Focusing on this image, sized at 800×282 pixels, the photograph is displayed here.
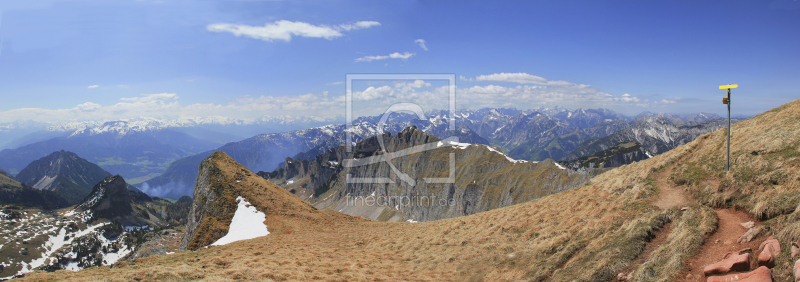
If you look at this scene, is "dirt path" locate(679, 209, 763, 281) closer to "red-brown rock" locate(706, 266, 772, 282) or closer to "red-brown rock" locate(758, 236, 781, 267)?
"red-brown rock" locate(758, 236, 781, 267)

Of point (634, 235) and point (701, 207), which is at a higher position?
point (701, 207)

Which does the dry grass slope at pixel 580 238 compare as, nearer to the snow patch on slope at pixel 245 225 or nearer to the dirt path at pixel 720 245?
the dirt path at pixel 720 245

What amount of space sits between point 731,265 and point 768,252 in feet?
3.78

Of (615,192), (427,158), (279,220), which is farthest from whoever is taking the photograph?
(427,158)

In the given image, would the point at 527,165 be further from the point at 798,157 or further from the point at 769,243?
the point at 769,243

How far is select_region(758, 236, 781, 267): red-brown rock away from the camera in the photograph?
9.36m

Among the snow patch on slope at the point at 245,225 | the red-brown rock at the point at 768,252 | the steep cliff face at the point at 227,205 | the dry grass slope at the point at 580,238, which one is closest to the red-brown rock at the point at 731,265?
the red-brown rock at the point at 768,252

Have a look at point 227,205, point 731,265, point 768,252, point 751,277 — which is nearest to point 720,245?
point 768,252

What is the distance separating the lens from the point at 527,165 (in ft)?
421

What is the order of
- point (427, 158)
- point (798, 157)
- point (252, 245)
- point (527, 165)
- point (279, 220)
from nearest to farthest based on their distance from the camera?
point (798, 157) → point (252, 245) → point (279, 220) → point (527, 165) → point (427, 158)

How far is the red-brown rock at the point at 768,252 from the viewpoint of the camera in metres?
9.36

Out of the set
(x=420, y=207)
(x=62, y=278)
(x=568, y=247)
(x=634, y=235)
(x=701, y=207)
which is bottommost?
(x=420, y=207)

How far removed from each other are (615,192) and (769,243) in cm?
1397

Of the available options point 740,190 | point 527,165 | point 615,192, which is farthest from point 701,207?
point 527,165
